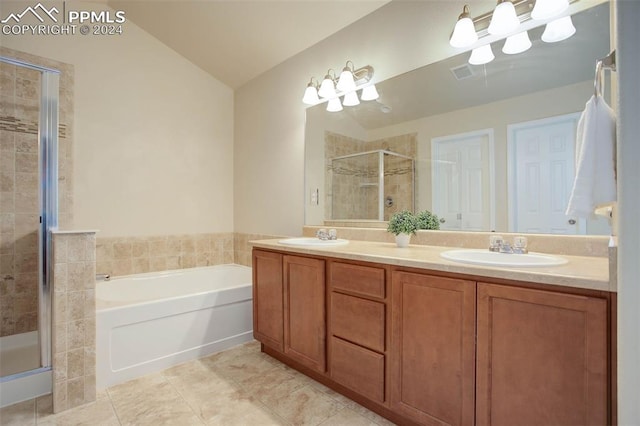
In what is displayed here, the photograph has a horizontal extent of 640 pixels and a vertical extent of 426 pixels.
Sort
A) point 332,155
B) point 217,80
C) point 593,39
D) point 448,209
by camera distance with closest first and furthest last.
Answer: point 593,39 → point 448,209 → point 332,155 → point 217,80

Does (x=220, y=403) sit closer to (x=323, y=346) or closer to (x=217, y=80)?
(x=323, y=346)

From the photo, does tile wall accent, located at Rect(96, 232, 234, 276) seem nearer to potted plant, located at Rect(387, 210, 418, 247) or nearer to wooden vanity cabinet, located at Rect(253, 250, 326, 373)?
wooden vanity cabinet, located at Rect(253, 250, 326, 373)

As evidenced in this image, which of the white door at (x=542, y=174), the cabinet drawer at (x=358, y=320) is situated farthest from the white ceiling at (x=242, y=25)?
the cabinet drawer at (x=358, y=320)

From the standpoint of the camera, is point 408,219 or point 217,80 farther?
point 217,80

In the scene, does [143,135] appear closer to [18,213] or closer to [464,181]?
[18,213]

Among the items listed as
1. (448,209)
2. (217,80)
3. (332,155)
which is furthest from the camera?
(217,80)

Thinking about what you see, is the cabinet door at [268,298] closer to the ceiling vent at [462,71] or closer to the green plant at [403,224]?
the green plant at [403,224]

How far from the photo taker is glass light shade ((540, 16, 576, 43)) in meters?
1.44

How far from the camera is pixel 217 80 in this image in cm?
337

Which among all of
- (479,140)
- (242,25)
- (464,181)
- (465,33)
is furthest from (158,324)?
(465,33)

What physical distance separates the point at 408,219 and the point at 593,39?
118cm

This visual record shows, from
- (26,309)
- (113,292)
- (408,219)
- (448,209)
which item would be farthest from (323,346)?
(26,309)

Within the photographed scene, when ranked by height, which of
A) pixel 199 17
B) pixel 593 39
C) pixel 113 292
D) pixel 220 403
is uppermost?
pixel 199 17

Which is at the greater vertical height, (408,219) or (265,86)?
(265,86)
